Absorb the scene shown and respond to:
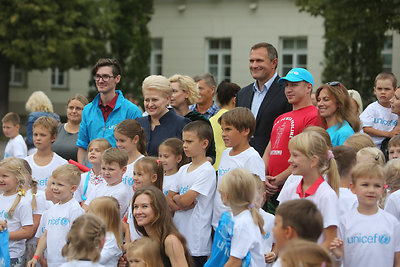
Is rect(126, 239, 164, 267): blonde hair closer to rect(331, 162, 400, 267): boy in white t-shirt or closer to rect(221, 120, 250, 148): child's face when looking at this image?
rect(221, 120, 250, 148): child's face

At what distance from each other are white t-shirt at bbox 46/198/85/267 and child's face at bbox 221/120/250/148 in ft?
5.05

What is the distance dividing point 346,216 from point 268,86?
94.3 inches

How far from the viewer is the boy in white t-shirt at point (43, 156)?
7.48 metres

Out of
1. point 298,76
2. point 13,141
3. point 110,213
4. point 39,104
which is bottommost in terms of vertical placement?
point 110,213

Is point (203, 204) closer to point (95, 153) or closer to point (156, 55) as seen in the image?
point (95, 153)

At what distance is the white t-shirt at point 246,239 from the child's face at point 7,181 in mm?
2709

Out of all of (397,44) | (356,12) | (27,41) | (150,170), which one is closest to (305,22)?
(397,44)

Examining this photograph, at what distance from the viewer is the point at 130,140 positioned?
6688 millimetres

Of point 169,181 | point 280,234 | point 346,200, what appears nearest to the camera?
point 280,234

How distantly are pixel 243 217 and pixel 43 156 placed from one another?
343 cm

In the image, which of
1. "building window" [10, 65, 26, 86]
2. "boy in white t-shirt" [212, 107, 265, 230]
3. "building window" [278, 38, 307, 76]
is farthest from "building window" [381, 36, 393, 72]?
"building window" [10, 65, 26, 86]

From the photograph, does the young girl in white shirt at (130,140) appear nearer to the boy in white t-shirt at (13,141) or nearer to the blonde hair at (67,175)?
the blonde hair at (67,175)

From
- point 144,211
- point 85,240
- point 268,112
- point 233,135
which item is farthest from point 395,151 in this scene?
point 85,240

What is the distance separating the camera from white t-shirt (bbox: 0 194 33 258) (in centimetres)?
663
